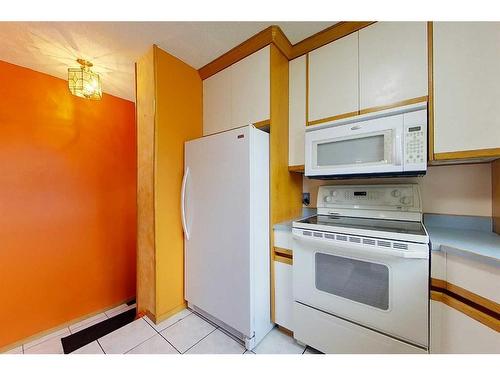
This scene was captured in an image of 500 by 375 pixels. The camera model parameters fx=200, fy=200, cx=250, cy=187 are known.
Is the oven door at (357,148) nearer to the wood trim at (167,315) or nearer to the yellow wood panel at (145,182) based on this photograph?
the yellow wood panel at (145,182)

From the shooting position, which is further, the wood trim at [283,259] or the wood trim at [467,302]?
the wood trim at [283,259]

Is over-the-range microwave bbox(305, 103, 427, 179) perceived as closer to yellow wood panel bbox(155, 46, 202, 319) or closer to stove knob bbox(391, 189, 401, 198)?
stove knob bbox(391, 189, 401, 198)

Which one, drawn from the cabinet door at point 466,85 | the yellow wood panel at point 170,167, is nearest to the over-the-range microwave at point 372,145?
the cabinet door at point 466,85

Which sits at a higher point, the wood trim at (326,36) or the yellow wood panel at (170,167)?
the wood trim at (326,36)

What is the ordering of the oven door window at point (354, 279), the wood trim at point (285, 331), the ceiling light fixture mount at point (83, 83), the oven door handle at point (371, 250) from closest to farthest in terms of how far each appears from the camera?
the oven door handle at point (371, 250) < the oven door window at point (354, 279) < the wood trim at point (285, 331) < the ceiling light fixture mount at point (83, 83)

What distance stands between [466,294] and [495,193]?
2.41 ft

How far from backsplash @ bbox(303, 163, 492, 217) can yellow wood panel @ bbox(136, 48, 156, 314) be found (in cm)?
193

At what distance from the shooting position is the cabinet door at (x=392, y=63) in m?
1.17

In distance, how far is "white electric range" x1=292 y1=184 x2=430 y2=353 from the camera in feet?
3.31

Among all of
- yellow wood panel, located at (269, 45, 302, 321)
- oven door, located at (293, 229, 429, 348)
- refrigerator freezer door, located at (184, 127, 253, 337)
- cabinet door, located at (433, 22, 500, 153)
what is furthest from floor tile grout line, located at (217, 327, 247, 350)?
cabinet door, located at (433, 22, 500, 153)

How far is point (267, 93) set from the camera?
1.48m

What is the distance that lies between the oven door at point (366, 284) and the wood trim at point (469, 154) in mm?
538
